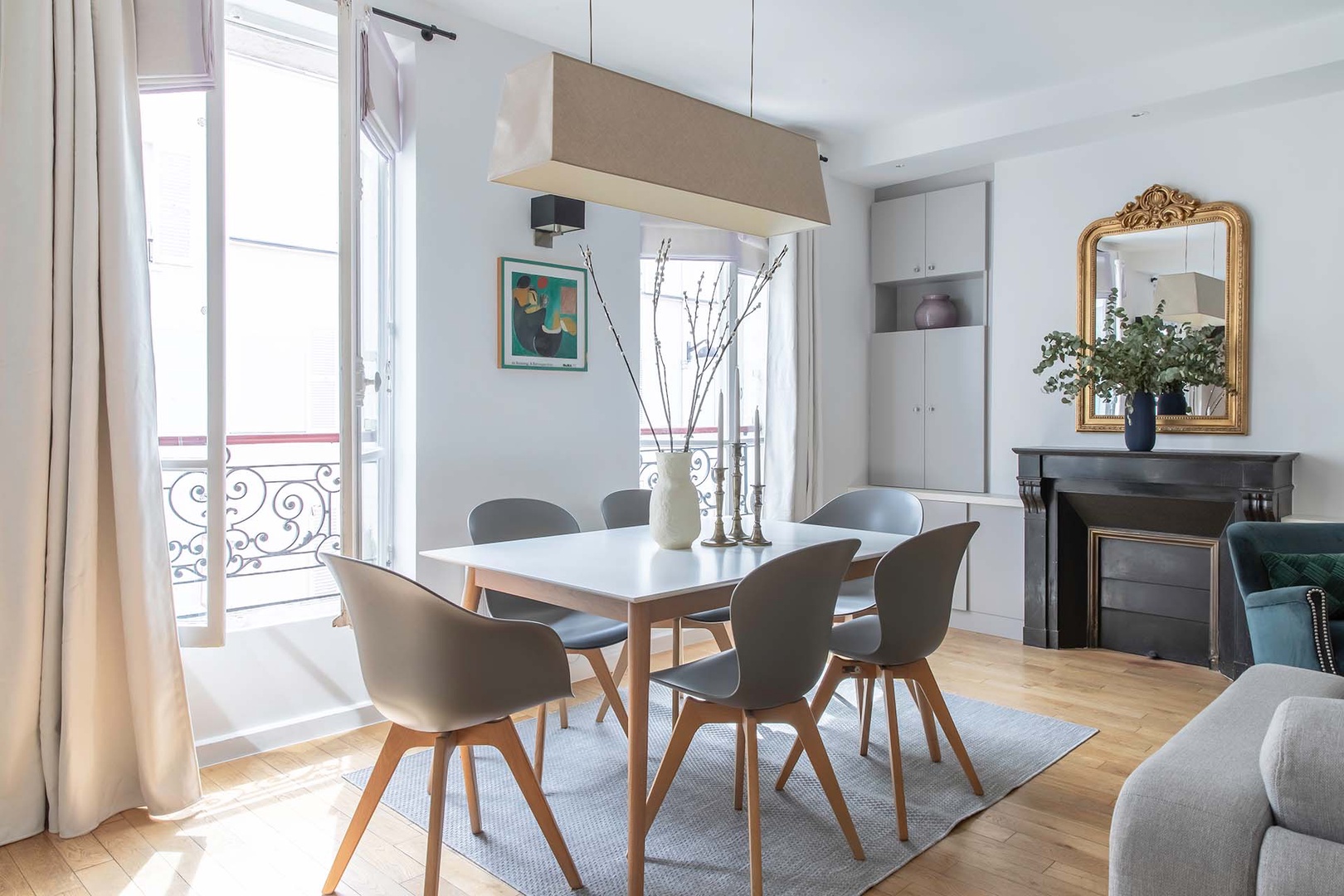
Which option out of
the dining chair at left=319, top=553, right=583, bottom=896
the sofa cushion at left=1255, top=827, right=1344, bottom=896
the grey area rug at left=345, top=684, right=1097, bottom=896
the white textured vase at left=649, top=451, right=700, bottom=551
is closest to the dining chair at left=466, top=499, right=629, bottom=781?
the grey area rug at left=345, top=684, right=1097, bottom=896

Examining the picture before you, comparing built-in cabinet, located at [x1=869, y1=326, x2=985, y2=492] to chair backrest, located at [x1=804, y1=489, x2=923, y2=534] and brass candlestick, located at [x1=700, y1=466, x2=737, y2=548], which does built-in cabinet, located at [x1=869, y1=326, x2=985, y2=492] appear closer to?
chair backrest, located at [x1=804, y1=489, x2=923, y2=534]

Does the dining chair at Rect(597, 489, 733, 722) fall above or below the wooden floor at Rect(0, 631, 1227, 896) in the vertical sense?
above

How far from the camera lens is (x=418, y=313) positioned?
3412 mm

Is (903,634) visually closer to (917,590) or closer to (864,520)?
(917,590)

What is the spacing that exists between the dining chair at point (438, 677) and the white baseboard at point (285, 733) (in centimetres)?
106

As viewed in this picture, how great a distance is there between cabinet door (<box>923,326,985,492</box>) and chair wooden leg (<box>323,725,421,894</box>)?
381 cm

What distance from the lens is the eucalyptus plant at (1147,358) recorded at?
4.11 m

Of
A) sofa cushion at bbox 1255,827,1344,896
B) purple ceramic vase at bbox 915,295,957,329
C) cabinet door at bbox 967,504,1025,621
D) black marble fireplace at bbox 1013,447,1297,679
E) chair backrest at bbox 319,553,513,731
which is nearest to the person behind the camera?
sofa cushion at bbox 1255,827,1344,896

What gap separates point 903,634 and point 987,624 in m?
2.61

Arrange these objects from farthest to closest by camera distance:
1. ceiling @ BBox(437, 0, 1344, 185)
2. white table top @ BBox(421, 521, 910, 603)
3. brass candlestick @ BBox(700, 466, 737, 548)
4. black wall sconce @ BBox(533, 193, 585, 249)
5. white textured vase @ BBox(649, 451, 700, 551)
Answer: black wall sconce @ BBox(533, 193, 585, 249) → ceiling @ BBox(437, 0, 1344, 185) → brass candlestick @ BBox(700, 466, 737, 548) → white textured vase @ BBox(649, 451, 700, 551) → white table top @ BBox(421, 521, 910, 603)

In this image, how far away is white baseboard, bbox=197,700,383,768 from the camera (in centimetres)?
297

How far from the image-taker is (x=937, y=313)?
5.21m

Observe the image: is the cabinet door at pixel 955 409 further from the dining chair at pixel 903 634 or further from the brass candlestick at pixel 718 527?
the brass candlestick at pixel 718 527

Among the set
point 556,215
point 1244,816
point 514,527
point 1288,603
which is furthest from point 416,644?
point 1288,603
